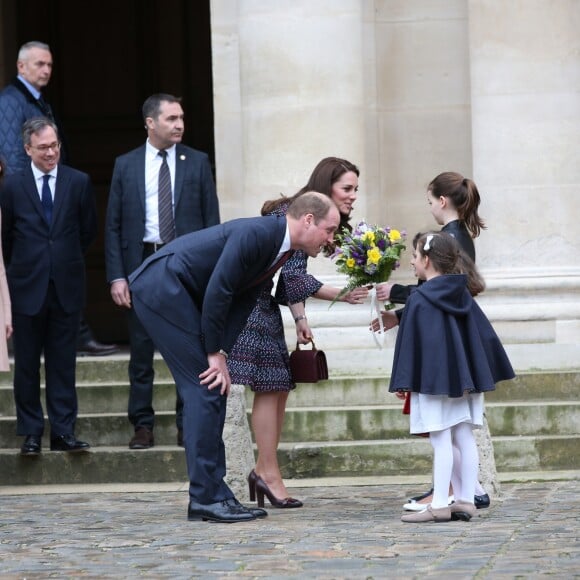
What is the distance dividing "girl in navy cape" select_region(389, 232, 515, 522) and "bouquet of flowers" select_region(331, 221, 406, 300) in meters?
0.27

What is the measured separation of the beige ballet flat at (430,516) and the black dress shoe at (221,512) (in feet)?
2.33

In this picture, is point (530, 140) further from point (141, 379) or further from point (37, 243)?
point (37, 243)

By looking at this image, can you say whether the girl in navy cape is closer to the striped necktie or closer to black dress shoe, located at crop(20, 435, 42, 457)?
the striped necktie

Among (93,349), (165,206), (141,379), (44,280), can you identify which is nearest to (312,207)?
(165,206)

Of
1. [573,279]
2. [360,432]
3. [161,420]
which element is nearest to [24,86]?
[161,420]

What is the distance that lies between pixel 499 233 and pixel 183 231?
2.15 metres

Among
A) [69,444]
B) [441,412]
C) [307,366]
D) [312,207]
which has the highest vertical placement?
[312,207]

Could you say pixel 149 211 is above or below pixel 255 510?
above

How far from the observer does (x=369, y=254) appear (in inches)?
306

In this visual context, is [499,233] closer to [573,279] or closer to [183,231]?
[573,279]

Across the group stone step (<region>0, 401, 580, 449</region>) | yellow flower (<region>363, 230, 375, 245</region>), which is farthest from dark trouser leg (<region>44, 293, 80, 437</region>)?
yellow flower (<region>363, 230, 375, 245</region>)

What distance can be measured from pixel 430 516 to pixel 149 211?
306 cm

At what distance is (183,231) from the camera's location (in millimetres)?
9648

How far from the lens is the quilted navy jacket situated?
10047mm
